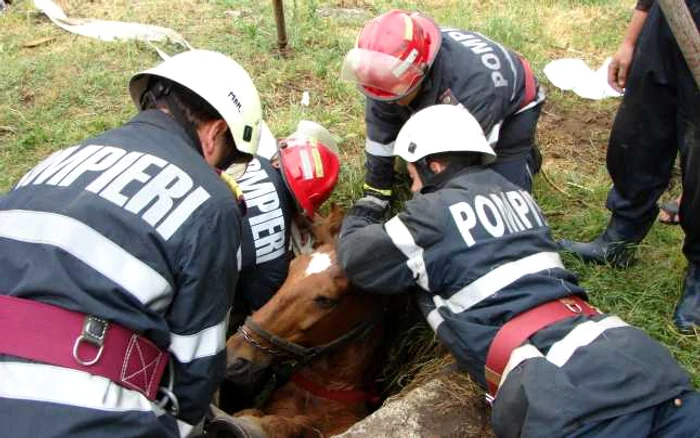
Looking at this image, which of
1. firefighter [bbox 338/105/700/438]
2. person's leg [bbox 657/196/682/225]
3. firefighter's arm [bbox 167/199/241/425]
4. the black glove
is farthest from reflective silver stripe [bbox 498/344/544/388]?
person's leg [bbox 657/196/682/225]

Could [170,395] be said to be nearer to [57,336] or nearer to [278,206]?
[57,336]

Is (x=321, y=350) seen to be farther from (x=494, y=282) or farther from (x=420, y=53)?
(x=420, y=53)

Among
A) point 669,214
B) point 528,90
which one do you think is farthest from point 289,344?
point 669,214

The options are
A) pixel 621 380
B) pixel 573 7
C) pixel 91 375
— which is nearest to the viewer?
pixel 91 375

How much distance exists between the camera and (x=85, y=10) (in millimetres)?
8930

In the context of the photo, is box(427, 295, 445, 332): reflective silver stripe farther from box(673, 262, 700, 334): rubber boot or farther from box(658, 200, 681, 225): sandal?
box(658, 200, 681, 225): sandal

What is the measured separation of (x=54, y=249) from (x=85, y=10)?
783 centimetres

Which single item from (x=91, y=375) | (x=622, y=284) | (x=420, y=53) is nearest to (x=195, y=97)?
(x=91, y=375)

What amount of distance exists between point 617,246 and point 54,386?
10.7 ft

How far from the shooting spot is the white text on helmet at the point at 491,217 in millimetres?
2943

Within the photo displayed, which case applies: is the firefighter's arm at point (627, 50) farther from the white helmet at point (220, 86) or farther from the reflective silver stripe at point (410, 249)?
the white helmet at point (220, 86)

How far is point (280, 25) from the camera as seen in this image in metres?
6.83

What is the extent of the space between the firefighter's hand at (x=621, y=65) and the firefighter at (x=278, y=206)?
1.82m

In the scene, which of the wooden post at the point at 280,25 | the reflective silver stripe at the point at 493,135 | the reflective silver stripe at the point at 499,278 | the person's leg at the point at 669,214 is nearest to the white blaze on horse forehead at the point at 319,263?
the reflective silver stripe at the point at 499,278
